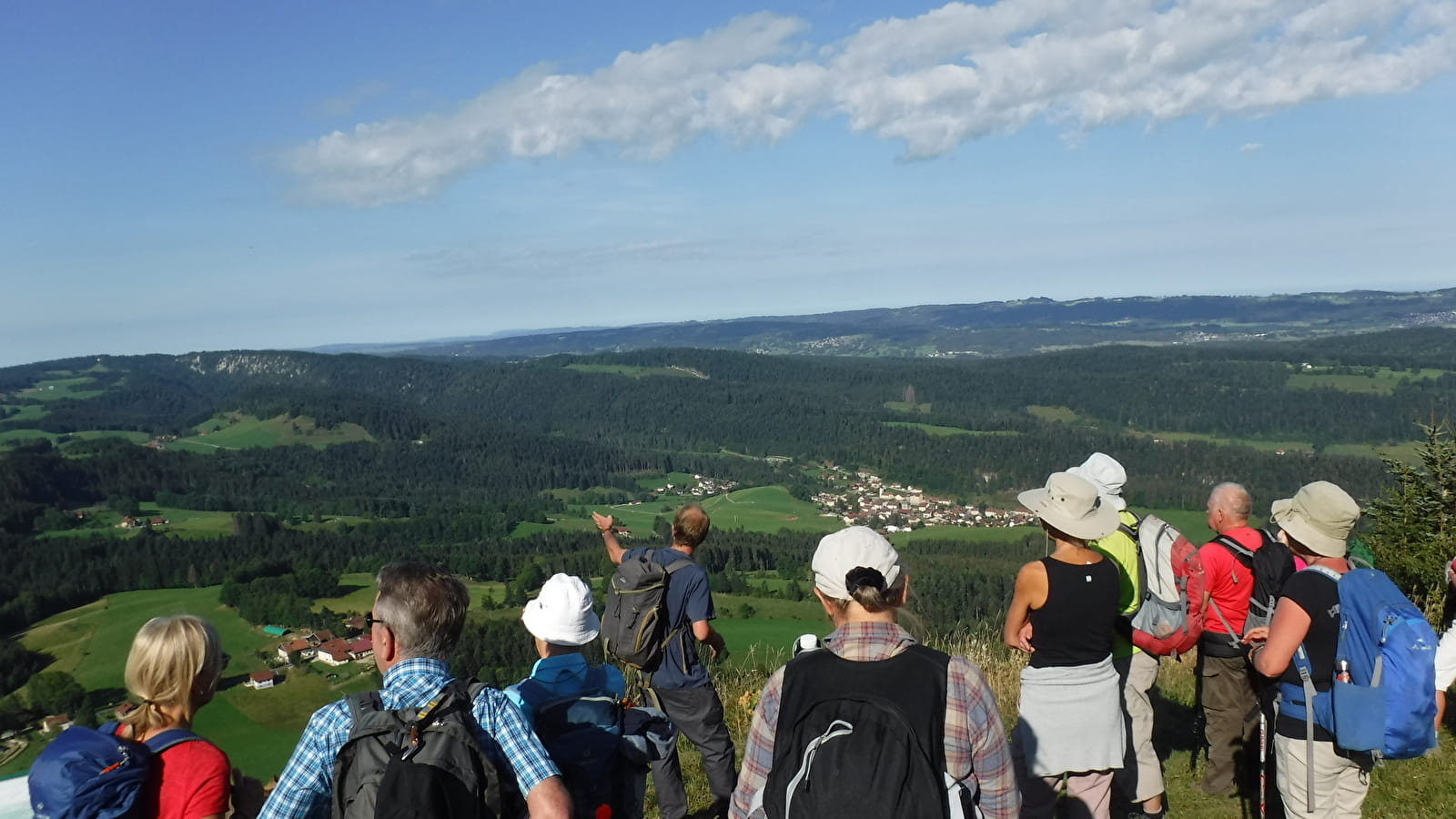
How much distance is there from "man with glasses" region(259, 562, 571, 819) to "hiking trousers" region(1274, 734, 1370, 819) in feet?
10.1

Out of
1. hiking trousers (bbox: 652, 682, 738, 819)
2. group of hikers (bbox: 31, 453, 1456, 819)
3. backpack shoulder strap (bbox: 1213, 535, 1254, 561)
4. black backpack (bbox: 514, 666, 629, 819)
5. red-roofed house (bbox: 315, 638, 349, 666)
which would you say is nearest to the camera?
group of hikers (bbox: 31, 453, 1456, 819)

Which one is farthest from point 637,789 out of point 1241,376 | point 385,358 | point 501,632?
point 385,358

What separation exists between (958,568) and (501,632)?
20.6 metres

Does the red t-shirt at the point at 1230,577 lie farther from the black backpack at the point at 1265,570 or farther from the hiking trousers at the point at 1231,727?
the hiking trousers at the point at 1231,727

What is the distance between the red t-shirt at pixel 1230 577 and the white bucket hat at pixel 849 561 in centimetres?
301

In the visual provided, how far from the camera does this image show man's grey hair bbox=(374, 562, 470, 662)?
96.2 inches

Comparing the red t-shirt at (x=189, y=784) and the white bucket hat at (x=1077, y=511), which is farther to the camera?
the white bucket hat at (x=1077, y=511)

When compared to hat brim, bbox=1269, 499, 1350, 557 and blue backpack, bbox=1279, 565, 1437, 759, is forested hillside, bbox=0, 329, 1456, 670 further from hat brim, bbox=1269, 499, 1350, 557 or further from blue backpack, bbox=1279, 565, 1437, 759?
blue backpack, bbox=1279, 565, 1437, 759

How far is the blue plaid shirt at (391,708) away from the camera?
231cm

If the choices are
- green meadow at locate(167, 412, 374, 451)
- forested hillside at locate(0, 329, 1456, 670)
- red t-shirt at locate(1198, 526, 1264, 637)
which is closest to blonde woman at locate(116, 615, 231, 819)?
red t-shirt at locate(1198, 526, 1264, 637)

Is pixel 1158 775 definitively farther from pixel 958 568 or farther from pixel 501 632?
pixel 958 568

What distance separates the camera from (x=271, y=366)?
163 metres

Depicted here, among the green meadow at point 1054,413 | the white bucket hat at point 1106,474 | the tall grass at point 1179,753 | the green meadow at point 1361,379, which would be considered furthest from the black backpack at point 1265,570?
the green meadow at point 1361,379

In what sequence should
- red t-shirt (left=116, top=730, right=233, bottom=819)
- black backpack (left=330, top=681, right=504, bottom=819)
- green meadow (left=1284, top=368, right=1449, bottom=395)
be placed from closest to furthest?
black backpack (left=330, top=681, right=504, bottom=819) → red t-shirt (left=116, top=730, right=233, bottom=819) → green meadow (left=1284, top=368, right=1449, bottom=395)
